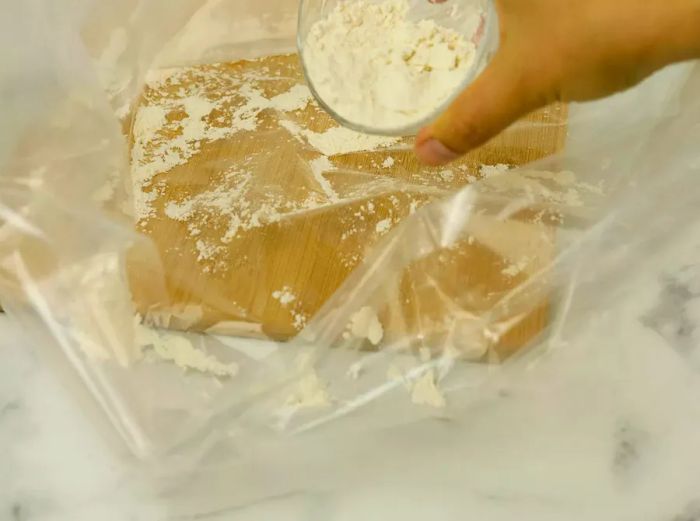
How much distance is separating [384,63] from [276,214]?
0.54ft

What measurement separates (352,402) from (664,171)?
0.97ft

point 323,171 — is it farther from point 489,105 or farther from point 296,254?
point 489,105

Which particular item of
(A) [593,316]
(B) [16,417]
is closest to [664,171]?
(A) [593,316]

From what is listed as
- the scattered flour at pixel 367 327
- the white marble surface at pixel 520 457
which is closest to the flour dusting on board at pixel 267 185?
the scattered flour at pixel 367 327

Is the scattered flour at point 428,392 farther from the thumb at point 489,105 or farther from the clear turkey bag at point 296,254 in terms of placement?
the thumb at point 489,105

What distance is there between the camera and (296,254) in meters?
A: 0.63

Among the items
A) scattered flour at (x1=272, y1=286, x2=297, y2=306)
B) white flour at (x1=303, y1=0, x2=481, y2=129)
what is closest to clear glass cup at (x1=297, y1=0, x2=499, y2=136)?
white flour at (x1=303, y1=0, x2=481, y2=129)

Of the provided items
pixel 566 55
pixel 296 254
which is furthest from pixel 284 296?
pixel 566 55

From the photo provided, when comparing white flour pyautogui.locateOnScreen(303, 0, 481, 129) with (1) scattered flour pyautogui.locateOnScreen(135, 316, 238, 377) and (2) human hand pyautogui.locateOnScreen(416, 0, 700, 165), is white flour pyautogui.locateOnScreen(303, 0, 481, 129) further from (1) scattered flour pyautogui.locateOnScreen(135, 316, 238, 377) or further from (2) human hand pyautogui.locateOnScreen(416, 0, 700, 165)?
(1) scattered flour pyautogui.locateOnScreen(135, 316, 238, 377)

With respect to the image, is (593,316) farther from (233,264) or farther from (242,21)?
(242,21)

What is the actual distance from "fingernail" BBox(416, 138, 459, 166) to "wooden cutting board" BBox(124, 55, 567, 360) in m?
0.11

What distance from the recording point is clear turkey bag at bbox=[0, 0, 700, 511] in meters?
0.55

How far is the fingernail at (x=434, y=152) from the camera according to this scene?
50 centimetres

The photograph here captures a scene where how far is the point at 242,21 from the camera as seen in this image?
2.60ft
